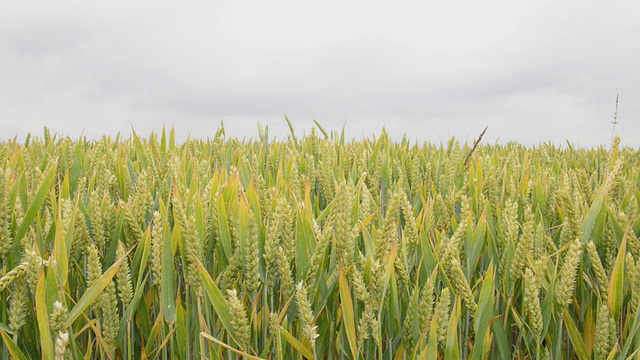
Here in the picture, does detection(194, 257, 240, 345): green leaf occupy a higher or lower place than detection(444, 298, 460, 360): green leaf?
higher

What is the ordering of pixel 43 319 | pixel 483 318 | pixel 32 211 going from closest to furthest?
pixel 43 319
pixel 483 318
pixel 32 211

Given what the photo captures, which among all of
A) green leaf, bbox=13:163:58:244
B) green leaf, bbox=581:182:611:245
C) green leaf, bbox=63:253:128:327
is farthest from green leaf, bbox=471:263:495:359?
green leaf, bbox=13:163:58:244

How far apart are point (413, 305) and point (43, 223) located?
1127mm

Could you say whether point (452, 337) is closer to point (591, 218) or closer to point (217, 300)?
point (217, 300)

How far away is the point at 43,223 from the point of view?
154 centimetres

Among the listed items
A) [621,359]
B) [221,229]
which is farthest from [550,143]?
[221,229]

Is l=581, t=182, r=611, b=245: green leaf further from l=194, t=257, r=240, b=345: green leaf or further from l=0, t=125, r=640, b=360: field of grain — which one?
l=194, t=257, r=240, b=345: green leaf

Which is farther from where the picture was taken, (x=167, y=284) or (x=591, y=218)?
(x=591, y=218)

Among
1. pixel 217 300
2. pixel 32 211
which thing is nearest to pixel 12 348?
pixel 32 211

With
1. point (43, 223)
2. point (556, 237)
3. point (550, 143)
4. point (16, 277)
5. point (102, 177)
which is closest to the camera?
point (16, 277)

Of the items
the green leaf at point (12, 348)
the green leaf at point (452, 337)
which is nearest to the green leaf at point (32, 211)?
the green leaf at point (12, 348)

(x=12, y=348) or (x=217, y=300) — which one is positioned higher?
(x=217, y=300)

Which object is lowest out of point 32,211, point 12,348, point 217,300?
point 12,348

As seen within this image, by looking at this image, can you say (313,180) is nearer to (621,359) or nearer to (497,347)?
(497,347)
